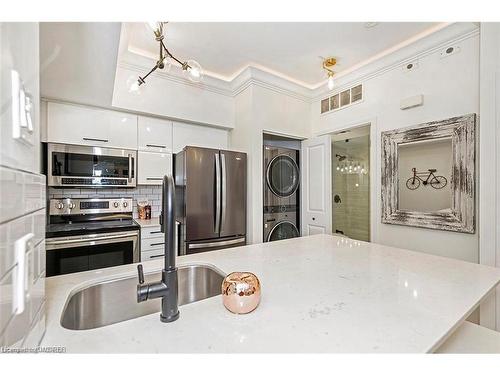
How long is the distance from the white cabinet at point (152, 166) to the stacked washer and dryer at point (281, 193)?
1222mm

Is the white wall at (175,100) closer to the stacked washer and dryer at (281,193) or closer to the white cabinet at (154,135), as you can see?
the white cabinet at (154,135)

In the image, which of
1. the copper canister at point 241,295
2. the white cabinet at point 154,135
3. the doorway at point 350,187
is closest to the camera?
the copper canister at point 241,295

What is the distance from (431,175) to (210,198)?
7.09 ft

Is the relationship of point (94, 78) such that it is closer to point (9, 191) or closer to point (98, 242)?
point (98, 242)

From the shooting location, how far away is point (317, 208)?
3178 mm

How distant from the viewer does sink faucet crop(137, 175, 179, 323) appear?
0.69 m

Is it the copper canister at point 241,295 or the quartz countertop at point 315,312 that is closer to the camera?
the quartz countertop at point 315,312

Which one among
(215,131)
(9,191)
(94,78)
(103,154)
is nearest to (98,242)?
(103,154)

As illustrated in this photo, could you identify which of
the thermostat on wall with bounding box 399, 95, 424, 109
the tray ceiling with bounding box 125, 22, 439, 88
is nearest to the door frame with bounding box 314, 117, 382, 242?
the thermostat on wall with bounding box 399, 95, 424, 109

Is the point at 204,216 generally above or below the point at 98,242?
above

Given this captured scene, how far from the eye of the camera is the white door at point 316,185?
308 cm

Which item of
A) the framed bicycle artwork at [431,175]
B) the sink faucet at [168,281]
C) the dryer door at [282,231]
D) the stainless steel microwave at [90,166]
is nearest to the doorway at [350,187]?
the dryer door at [282,231]

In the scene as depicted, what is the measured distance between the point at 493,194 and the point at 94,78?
3145 millimetres

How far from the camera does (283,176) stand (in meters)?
3.29
